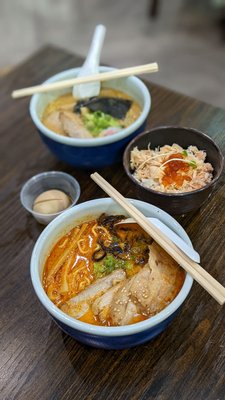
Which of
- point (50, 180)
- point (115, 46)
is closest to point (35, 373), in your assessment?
point (50, 180)

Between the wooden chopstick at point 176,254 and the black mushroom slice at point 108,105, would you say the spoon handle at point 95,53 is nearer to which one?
the black mushroom slice at point 108,105

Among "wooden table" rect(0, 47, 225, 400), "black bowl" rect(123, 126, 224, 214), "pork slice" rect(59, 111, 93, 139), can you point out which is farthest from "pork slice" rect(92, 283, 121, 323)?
"pork slice" rect(59, 111, 93, 139)

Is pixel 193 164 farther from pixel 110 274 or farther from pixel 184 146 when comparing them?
Answer: pixel 110 274

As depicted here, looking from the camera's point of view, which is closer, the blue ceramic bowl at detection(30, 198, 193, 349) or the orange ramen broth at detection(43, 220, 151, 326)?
the blue ceramic bowl at detection(30, 198, 193, 349)

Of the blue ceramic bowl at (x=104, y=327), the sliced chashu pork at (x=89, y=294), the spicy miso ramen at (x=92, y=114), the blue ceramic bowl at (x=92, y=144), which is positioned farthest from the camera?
the spicy miso ramen at (x=92, y=114)

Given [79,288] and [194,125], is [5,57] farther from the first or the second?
[79,288]

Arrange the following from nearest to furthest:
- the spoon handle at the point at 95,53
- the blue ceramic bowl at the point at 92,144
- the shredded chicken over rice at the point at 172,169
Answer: the shredded chicken over rice at the point at 172,169 → the blue ceramic bowl at the point at 92,144 → the spoon handle at the point at 95,53

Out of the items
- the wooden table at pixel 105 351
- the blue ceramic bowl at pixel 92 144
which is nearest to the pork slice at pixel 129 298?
the wooden table at pixel 105 351

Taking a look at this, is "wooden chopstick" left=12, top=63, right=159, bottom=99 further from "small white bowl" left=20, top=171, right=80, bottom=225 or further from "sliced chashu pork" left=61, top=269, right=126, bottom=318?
"sliced chashu pork" left=61, top=269, right=126, bottom=318
